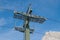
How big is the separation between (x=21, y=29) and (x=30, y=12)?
262cm

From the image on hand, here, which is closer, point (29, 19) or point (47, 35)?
point (29, 19)

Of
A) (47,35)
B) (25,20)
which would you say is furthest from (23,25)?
(47,35)

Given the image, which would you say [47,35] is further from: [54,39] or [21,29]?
[21,29]

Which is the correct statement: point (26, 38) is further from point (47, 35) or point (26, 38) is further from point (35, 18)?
point (47, 35)

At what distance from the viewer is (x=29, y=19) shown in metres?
39.9

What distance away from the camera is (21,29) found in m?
39.5

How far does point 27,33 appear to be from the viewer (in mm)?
39875

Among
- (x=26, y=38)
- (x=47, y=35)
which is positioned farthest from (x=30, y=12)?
(x=47, y=35)

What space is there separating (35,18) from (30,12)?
3.50ft

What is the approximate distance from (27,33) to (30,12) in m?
2.91

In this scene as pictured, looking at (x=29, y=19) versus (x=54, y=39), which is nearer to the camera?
(x=29, y=19)

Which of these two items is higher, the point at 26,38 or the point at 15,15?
the point at 15,15

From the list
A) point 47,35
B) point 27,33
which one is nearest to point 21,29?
point 27,33

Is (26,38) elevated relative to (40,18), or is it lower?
lower
